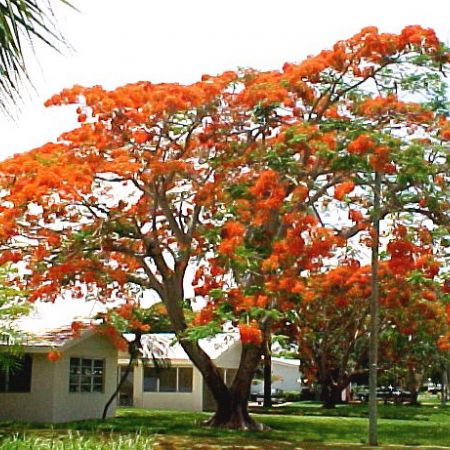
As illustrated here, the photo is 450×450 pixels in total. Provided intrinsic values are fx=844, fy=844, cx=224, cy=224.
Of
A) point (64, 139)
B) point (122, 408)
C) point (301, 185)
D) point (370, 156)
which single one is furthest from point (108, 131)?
point (122, 408)

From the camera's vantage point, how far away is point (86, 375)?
25172mm

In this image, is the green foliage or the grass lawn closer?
the green foliage

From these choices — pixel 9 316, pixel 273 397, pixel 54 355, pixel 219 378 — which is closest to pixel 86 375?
pixel 54 355

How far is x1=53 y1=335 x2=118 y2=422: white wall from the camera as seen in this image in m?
23.3

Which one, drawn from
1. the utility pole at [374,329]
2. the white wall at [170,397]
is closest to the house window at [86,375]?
the white wall at [170,397]

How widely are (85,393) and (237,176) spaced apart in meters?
9.57

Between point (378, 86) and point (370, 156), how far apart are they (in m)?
2.44

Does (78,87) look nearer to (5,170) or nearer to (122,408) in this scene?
(5,170)

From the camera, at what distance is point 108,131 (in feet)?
62.3

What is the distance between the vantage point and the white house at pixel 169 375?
32594mm

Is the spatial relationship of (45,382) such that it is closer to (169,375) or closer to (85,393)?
(85,393)

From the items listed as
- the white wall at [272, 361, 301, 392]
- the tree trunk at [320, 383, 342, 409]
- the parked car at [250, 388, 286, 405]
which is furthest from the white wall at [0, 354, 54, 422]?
the white wall at [272, 361, 301, 392]

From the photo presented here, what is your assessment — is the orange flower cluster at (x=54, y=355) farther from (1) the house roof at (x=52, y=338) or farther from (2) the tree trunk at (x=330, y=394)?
(2) the tree trunk at (x=330, y=394)

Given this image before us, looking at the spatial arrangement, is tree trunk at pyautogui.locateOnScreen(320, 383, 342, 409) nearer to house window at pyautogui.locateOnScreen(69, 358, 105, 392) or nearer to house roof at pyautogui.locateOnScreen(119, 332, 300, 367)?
house roof at pyautogui.locateOnScreen(119, 332, 300, 367)
